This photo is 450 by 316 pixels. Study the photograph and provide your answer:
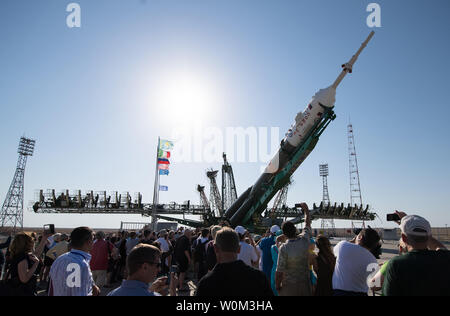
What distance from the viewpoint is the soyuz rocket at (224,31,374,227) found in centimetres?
1309

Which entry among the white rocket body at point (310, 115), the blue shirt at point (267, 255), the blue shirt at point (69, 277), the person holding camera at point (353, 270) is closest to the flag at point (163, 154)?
the white rocket body at point (310, 115)

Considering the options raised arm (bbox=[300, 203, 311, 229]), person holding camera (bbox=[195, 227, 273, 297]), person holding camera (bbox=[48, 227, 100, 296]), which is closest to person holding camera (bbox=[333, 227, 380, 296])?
raised arm (bbox=[300, 203, 311, 229])

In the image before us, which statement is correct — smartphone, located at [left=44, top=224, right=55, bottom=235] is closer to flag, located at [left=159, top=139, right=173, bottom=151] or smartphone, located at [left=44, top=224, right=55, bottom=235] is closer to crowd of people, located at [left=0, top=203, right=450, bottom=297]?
crowd of people, located at [left=0, top=203, right=450, bottom=297]

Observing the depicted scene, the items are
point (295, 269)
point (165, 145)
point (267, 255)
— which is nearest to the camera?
point (295, 269)

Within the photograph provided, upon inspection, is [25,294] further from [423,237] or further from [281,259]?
[423,237]

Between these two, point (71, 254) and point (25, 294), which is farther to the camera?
point (25, 294)

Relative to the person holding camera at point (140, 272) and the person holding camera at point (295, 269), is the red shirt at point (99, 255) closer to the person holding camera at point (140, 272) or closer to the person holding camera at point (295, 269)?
the person holding camera at point (295, 269)

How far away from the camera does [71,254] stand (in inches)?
112

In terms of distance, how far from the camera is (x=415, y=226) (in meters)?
2.33

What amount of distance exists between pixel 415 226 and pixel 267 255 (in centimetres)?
318

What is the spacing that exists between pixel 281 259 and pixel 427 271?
1.84 meters

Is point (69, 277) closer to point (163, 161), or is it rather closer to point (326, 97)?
point (326, 97)

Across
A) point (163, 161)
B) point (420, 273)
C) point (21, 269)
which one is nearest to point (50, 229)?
point (21, 269)
